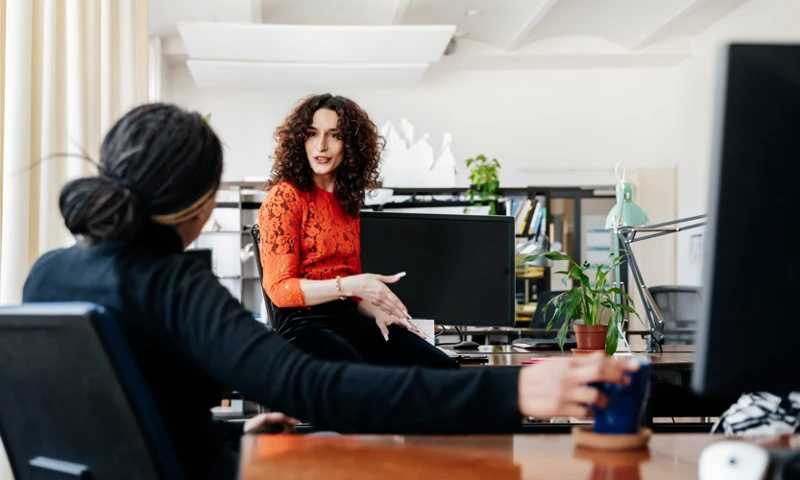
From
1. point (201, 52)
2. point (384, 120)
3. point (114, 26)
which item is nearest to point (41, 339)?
point (114, 26)

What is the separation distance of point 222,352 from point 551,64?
895cm

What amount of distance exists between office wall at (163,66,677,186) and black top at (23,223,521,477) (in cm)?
847

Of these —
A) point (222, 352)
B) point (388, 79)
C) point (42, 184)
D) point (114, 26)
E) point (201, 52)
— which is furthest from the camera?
point (388, 79)

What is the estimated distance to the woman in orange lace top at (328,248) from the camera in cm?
212

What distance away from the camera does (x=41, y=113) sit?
222 centimetres

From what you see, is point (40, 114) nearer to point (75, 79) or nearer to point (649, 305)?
point (75, 79)

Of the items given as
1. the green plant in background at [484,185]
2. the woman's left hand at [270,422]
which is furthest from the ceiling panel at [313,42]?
the woman's left hand at [270,422]

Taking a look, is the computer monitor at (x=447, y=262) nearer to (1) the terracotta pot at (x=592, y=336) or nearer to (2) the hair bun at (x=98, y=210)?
(1) the terracotta pot at (x=592, y=336)

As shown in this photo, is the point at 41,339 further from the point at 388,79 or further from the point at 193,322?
the point at 388,79

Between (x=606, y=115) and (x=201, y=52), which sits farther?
(x=606, y=115)

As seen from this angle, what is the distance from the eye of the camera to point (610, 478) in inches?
34.5

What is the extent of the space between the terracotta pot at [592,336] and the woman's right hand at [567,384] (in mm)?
1592

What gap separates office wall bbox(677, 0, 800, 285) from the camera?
7.50 metres

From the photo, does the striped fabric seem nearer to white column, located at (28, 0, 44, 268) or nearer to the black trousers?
the black trousers
